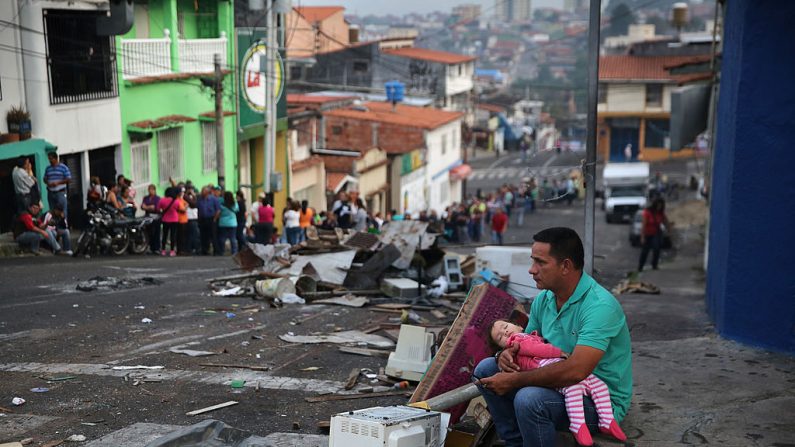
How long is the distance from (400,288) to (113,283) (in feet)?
14.9

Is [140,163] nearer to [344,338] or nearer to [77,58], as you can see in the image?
[77,58]

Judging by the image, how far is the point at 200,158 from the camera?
32.5 meters

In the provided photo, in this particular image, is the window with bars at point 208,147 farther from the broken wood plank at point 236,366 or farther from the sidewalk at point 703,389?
the broken wood plank at point 236,366

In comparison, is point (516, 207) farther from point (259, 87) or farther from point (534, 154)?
point (534, 154)

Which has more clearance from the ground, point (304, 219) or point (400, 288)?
point (400, 288)

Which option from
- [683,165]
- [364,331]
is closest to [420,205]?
[683,165]

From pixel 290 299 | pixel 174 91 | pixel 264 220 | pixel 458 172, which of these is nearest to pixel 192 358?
pixel 290 299

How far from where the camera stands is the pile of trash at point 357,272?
12938 millimetres

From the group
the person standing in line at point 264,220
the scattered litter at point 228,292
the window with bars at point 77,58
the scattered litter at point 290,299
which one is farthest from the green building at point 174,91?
the scattered litter at point 290,299

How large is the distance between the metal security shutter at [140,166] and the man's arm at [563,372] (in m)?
23.5

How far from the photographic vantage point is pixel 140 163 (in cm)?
2805

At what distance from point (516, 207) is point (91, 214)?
94.5 ft

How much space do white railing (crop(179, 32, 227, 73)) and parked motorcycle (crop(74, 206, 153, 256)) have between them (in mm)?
11941

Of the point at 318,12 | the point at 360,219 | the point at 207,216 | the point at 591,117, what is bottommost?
the point at 360,219
